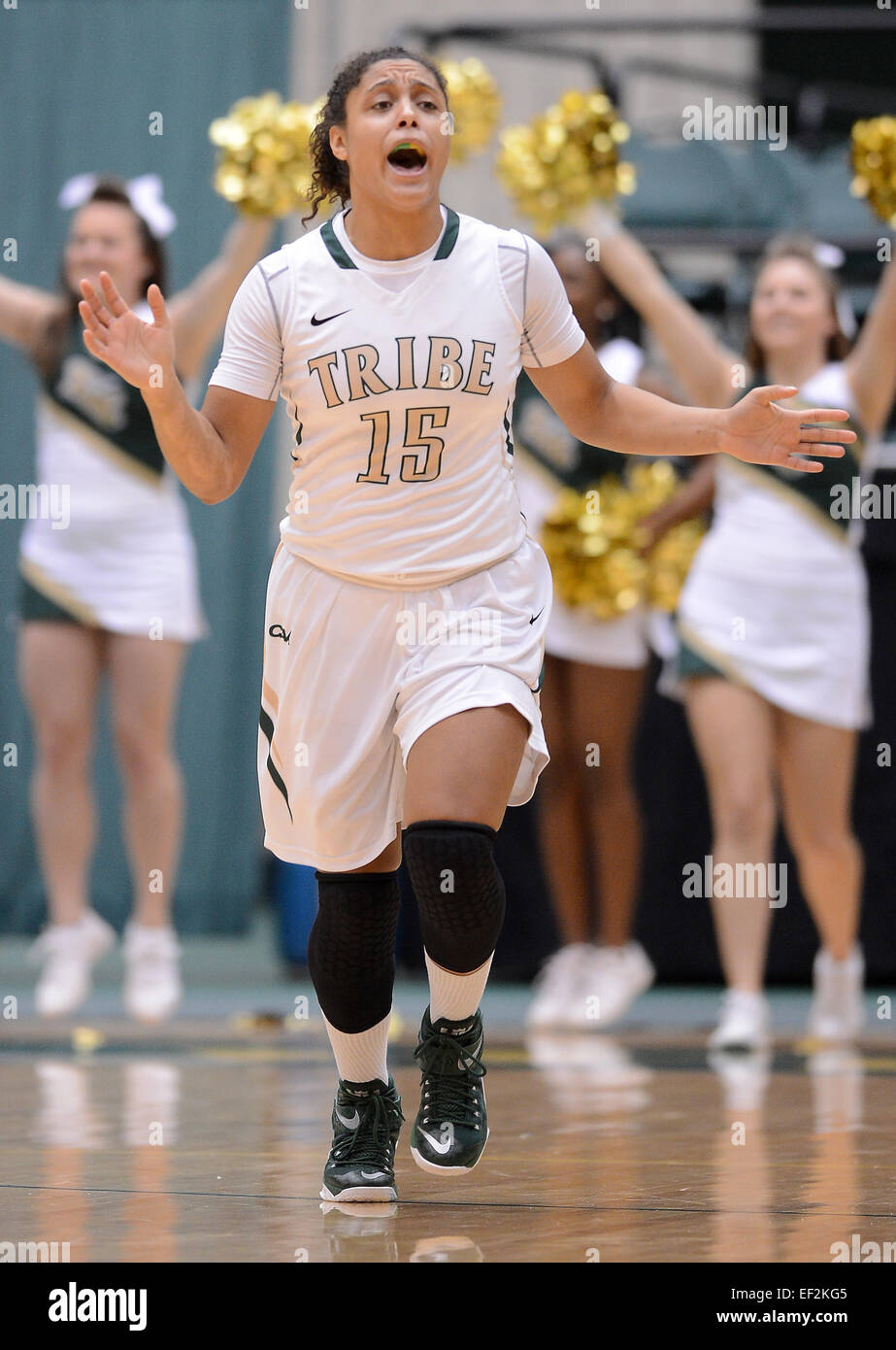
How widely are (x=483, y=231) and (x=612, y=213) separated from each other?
238cm

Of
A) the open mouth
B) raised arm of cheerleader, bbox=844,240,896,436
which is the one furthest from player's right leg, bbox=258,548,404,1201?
raised arm of cheerleader, bbox=844,240,896,436

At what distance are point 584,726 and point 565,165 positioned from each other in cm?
155

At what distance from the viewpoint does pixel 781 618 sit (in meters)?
5.40

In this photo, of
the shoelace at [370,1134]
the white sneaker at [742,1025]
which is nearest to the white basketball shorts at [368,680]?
the shoelace at [370,1134]

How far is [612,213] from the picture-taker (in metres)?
5.40

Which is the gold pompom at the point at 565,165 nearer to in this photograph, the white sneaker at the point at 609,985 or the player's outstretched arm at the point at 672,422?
the white sneaker at the point at 609,985

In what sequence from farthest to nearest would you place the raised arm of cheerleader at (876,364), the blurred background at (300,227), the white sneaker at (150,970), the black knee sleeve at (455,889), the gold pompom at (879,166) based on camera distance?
1. the blurred background at (300,227)
2. the white sneaker at (150,970)
3. the raised arm of cheerleader at (876,364)
4. the gold pompom at (879,166)
5. the black knee sleeve at (455,889)

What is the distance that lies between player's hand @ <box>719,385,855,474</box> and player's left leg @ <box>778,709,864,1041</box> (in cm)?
235

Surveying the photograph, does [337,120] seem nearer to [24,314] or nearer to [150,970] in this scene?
[24,314]

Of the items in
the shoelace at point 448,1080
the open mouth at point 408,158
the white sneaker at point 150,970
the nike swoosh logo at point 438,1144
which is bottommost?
the white sneaker at point 150,970

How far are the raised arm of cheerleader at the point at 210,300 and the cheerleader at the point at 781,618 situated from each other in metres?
0.92

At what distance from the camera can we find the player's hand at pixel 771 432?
9.91 ft
